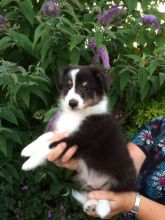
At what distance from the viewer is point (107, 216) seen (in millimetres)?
3291

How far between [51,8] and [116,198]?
135cm

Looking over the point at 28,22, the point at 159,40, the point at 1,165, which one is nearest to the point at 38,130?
the point at 1,165

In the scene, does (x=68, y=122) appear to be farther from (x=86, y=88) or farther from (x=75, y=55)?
(x=75, y=55)

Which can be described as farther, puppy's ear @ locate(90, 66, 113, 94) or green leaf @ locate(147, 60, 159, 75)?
green leaf @ locate(147, 60, 159, 75)

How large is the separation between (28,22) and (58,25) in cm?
39

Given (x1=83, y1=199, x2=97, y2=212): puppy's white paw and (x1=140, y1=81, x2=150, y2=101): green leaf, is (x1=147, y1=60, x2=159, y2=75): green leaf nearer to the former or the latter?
A: (x1=140, y1=81, x2=150, y2=101): green leaf

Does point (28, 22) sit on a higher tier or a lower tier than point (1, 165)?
higher

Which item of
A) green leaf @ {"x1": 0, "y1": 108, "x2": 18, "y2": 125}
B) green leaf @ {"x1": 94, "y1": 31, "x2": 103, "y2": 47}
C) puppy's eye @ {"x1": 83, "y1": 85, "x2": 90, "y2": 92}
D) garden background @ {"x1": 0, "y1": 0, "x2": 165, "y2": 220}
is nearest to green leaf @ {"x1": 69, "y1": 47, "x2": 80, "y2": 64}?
garden background @ {"x1": 0, "y1": 0, "x2": 165, "y2": 220}

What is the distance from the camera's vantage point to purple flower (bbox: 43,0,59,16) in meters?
3.88

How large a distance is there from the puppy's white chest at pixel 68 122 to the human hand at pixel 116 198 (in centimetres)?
38

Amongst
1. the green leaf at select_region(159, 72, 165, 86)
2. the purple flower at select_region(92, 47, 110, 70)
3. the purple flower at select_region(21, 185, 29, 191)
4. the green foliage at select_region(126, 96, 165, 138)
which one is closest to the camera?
the purple flower at select_region(92, 47, 110, 70)

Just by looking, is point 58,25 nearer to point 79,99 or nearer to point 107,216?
point 79,99

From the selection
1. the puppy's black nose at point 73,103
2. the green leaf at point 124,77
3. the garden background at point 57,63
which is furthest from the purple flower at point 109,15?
the puppy's black nose at point 73,103

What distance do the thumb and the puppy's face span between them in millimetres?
471
